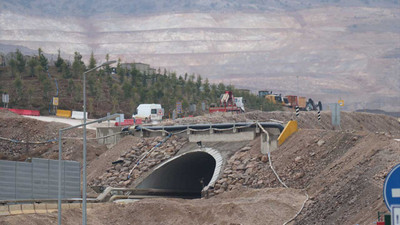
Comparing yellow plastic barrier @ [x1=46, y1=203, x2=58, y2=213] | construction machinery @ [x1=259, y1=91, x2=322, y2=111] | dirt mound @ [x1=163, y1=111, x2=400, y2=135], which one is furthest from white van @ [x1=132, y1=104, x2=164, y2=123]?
yellow plastic barrier @ [x1=46, y1=203, x2=58, y2=213]

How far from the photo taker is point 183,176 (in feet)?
221

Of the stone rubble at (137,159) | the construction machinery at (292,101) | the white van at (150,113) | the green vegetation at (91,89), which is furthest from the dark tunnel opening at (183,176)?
the construction machinery at (292,101)

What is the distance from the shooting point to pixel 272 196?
47.2 m

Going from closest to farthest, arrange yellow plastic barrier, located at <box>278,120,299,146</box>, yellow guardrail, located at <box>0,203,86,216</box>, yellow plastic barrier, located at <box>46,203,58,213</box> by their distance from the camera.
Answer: yellow guardrail, located at <box>0,203,86,216</box>
yellow plastic barrier, located at <box>46,203,58,213</box>
yellow plastic barrier, located at <box>278,120,299,146</box>

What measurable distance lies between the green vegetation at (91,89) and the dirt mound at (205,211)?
67.5m

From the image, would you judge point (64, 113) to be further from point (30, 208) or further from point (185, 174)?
point (30, 208)

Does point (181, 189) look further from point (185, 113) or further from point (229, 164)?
point (185, 113)

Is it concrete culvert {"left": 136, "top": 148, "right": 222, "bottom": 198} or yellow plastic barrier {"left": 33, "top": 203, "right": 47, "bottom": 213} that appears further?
concrete culvert {"left": 136, "top": 148, "right": 222, "bottom": 198}

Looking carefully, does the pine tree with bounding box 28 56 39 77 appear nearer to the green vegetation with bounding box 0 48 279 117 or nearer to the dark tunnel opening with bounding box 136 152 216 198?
the green vegetation with bounding box 0 48 279 117

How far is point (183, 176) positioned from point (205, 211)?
21.3 metres

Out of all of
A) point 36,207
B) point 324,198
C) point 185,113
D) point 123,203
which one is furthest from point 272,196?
point 185,113

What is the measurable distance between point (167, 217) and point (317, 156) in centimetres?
1166

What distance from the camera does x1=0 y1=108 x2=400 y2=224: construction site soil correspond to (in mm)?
40750

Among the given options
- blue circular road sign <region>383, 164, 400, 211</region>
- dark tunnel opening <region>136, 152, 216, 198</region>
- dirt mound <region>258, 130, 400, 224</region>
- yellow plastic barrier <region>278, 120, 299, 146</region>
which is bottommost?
dark tunnel opening <region>136, 152, 216, 198</region>
